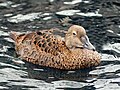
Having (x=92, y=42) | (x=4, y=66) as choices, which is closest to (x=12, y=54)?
(x=4, y=66)

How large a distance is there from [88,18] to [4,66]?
354cm

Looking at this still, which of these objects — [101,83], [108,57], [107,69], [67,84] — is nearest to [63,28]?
[108,57]

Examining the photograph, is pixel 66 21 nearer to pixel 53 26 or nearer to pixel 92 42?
pixel 53 26

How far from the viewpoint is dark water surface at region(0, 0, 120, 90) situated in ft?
38.0

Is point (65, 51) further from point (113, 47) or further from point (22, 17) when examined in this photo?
point (22, 17)

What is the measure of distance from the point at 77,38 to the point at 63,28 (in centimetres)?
169

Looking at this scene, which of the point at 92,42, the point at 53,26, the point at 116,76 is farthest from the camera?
the point at 53,26

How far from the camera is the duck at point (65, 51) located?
1265 centimetres

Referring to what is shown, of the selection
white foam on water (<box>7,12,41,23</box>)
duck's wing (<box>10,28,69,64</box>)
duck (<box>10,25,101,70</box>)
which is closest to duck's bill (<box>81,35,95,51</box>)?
duck (<box>10,25,101,70</box>)

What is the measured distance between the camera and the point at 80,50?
12.9m

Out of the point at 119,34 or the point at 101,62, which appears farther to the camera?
the point at 119,34

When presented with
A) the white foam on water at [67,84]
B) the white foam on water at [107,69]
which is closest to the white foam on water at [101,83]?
the white foam on water at [67,84]

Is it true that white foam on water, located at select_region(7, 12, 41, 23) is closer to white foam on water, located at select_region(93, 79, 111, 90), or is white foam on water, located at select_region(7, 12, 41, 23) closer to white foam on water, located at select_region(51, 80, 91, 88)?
white foam on water, located at select_region(51, 80, 91, 88)

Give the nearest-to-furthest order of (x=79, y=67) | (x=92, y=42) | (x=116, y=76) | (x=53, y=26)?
(x=116, y=76) < (x=79, y=67) < (x=92, y=42) < (x=53, y=26)
